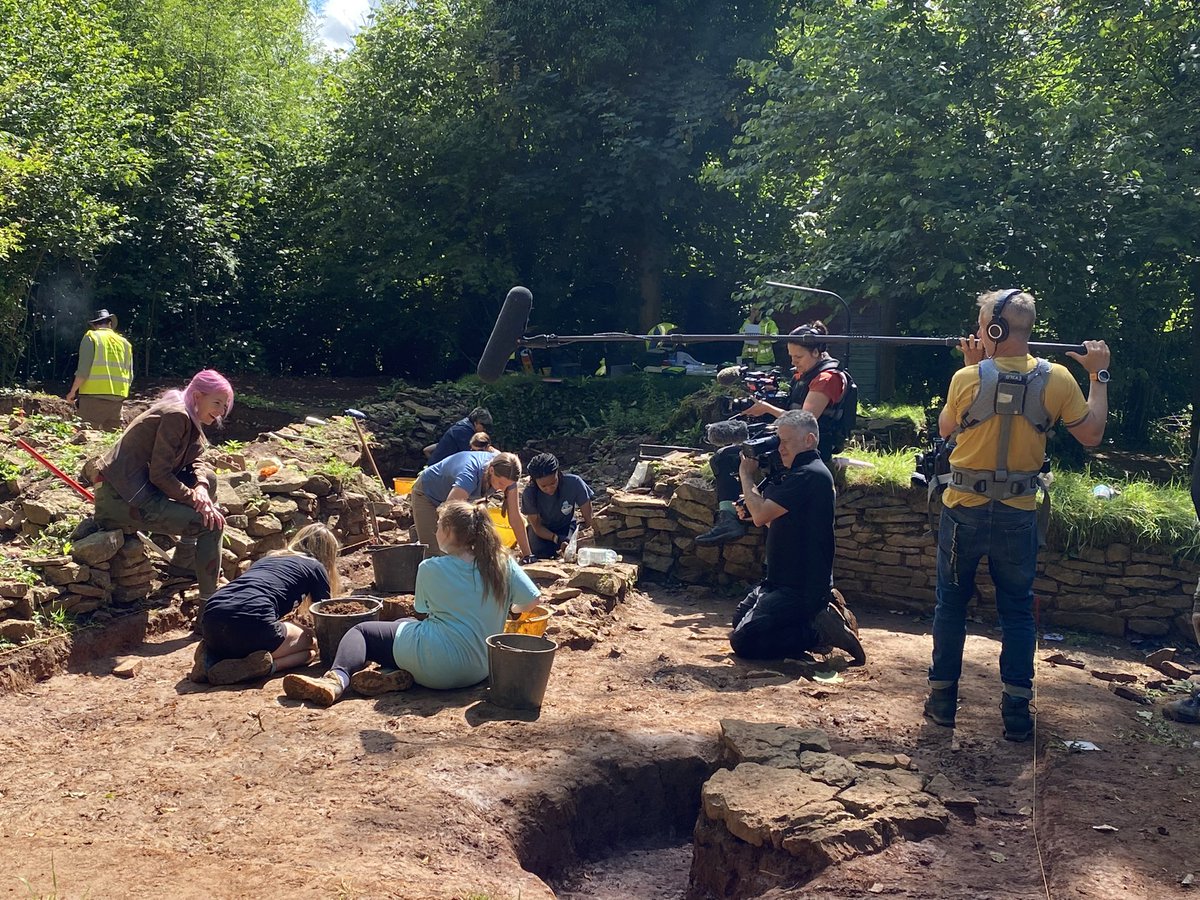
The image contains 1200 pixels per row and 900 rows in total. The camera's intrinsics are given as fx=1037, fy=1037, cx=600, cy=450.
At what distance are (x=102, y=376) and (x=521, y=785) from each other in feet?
27.2

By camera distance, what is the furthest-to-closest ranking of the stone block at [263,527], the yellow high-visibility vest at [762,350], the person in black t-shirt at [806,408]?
1. the yellow high-visibility vest at [762,350]
2. the stone block at [263,527]
3. the person in black t-shirt at [806,408]

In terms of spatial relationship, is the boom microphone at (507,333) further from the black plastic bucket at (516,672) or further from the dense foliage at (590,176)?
the dense foliage at (590,176)

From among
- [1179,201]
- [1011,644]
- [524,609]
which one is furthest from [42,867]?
[1179,201]

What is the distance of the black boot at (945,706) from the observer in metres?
5.11

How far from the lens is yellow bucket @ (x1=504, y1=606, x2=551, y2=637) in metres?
5.78

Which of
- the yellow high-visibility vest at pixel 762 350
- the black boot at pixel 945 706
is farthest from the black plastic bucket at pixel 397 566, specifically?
the yellow high-visibility vest at pixel 762 350

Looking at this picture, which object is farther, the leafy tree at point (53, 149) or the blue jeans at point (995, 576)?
the leafy tree at point (53, 149)

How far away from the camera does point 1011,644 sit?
4965 mm

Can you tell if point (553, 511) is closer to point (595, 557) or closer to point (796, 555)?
point (595, 557)

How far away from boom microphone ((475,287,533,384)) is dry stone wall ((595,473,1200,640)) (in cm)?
342

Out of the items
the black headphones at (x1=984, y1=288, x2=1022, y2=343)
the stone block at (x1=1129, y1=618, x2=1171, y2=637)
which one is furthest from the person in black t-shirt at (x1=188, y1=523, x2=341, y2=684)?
the stone block at (x1=1129, y1=618, x2=1171, y2=637)

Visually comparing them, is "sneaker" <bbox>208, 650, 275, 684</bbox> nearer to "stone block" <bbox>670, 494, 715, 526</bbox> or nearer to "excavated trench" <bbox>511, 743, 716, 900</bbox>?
"excavated trench" <bbox>511, 743, 716, 900</bbox>

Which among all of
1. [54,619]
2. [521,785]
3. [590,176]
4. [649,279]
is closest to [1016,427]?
[521,785]

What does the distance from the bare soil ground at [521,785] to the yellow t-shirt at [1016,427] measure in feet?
4.23
